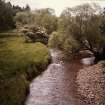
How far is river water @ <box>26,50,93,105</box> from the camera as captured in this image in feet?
90.8

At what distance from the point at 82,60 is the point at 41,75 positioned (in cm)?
1609

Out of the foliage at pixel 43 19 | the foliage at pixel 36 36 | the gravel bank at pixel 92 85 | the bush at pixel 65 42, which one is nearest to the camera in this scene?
the gravel bank at pixel 92 85

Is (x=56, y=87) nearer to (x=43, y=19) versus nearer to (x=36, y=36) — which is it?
(x=36, y=36)

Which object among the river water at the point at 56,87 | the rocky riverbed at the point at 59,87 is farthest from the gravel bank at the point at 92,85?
the river water at the point at 56,87

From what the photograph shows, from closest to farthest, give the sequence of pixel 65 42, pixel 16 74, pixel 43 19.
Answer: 1. pixel 16 74
2. pixel 65 42
3. pixel 43 19

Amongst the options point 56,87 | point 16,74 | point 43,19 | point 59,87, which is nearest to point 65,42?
point 59,87

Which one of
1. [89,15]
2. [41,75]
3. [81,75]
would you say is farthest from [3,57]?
[89,15]

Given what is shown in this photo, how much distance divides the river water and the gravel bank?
979mm

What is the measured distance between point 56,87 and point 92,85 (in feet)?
17.0

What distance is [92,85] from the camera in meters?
33.1

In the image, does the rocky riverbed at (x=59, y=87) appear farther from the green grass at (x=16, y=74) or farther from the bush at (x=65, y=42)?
the bush at (x=65, y=42)

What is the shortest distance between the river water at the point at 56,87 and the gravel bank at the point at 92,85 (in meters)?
0.98

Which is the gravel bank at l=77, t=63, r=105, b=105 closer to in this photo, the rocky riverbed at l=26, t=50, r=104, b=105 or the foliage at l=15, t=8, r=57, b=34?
the rocky riverbed at l=26, t=50, r=104, b=105

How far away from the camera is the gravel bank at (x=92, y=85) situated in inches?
1123
